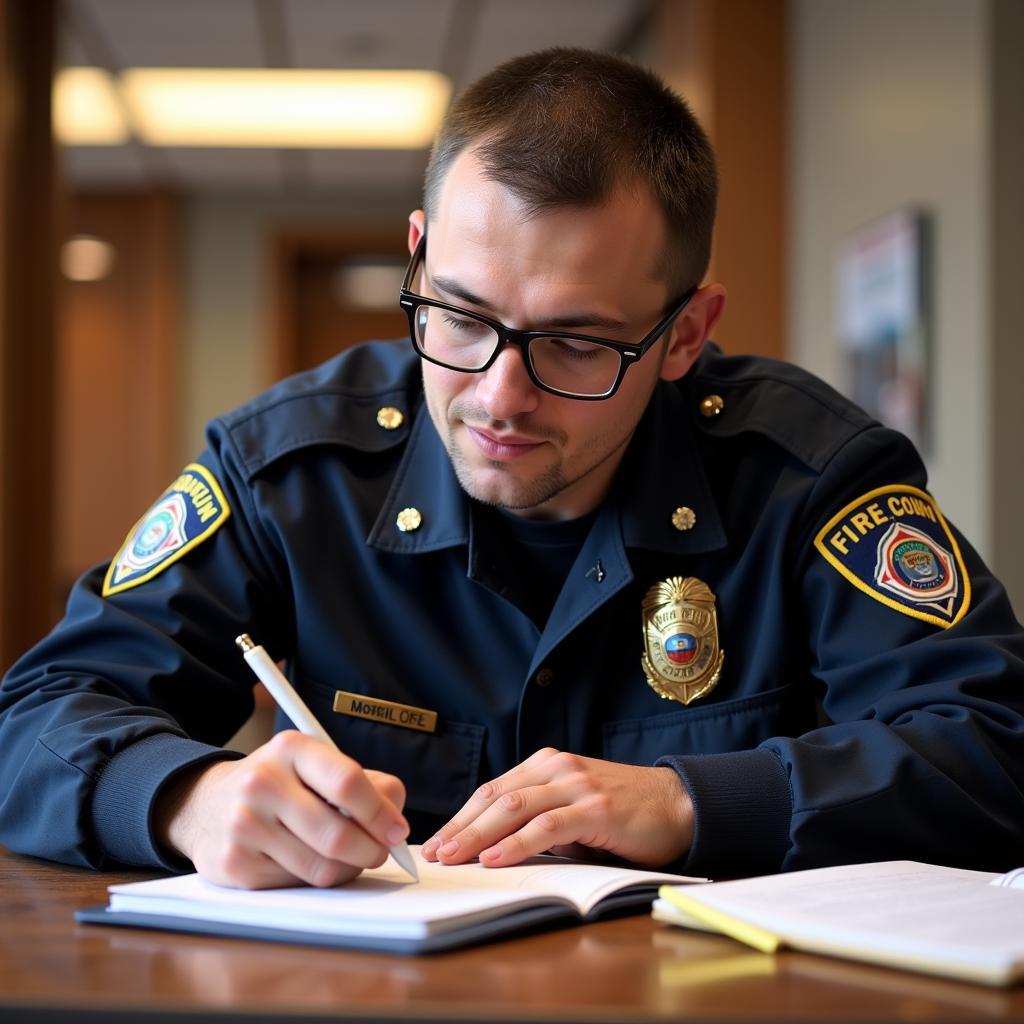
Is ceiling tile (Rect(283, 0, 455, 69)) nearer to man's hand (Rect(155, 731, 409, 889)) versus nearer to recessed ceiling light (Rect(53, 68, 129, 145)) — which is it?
recessed ceiling light (Rect(53, 68, 129, 145))

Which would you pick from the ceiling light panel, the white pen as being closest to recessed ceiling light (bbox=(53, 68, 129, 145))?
the ceiling light panel

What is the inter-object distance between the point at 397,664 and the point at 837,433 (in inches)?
21.6

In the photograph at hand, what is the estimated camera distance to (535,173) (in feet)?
4.39

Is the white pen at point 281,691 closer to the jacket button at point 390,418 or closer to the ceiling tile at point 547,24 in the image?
the jacket button at point 390,418

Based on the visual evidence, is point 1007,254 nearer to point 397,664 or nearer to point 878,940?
point 397,664

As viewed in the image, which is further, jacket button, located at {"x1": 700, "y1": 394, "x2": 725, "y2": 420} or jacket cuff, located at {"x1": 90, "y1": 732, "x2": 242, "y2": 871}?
jacket button, located at {"x1": 700, "y1": 394, "x2": 725, "y2": 420}

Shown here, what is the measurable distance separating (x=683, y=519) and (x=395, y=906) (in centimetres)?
72

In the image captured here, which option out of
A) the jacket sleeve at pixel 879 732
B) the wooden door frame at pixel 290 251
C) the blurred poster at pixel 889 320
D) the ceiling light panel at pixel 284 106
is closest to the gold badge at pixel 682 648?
the jacket sleeve at pixel 879 732

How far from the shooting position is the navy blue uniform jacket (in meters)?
1.35

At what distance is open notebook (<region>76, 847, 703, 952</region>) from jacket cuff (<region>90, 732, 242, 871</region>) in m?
0.10

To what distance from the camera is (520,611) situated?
145cm

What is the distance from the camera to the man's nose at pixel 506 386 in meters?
1.32

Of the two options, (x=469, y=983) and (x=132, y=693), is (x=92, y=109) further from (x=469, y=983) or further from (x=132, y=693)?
(x=469, y=983)

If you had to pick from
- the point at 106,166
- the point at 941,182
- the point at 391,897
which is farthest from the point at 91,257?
the point at 391,897
